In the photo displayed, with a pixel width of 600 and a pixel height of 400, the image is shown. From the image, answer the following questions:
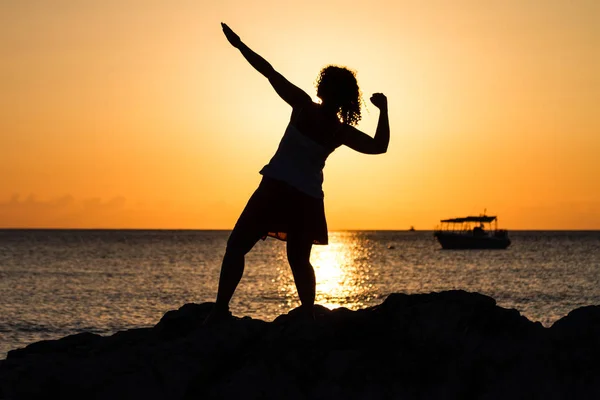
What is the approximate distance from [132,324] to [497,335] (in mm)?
34651

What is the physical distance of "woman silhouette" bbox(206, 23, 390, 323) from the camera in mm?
7004

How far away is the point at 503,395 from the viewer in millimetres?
5723

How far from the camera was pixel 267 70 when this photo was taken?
6.77 m

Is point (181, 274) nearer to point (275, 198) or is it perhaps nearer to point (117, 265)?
point (117, 265)

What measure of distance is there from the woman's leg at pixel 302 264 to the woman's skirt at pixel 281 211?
45 millimetres

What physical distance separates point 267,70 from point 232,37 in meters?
0.39

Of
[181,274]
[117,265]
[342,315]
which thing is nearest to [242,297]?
[181,274]

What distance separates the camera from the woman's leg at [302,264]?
24.0 feet

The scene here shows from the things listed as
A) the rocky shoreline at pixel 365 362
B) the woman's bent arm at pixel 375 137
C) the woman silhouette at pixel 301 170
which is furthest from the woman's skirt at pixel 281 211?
the rocky shoreline at pixel 365 362

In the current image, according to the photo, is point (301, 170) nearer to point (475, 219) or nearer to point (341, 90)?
point (341, 90)

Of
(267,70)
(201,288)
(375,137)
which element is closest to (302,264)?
(375,137)

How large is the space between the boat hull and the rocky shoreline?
125134mm

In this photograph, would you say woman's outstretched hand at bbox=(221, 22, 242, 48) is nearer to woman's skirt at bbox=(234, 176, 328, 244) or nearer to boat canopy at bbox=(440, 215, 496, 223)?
woman's skirt at bbox=(234, 176, 328, 244)

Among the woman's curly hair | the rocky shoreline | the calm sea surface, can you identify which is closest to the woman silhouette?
the woman's curly hair
